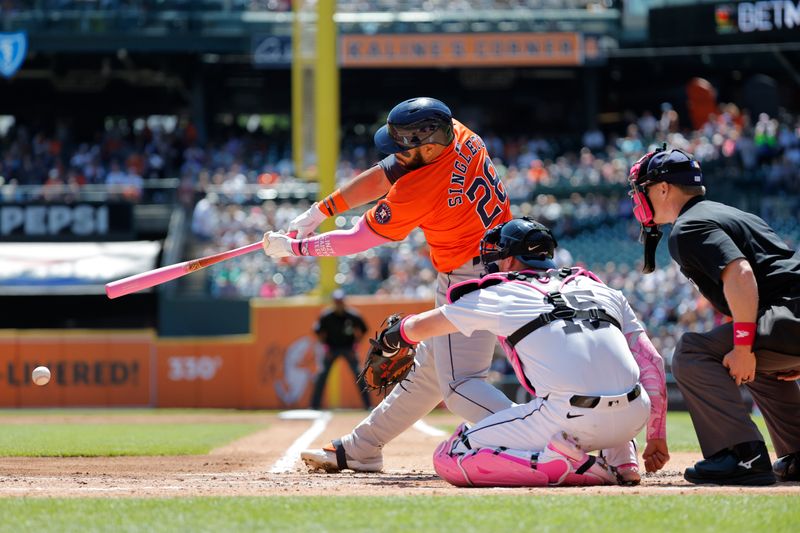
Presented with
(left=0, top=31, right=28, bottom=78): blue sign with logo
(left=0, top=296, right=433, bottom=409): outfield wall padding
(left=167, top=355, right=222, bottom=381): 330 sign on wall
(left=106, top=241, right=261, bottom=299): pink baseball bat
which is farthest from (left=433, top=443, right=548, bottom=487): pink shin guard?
(left=0, top=31, right=28, bottom=78): blue sign with logo

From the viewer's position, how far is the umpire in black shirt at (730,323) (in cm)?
525

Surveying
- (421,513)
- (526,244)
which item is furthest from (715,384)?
(421,513)

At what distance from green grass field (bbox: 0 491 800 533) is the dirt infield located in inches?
13.3

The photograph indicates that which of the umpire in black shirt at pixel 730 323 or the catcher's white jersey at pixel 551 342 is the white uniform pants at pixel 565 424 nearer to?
the catcher's white jersey at pixel 551 342

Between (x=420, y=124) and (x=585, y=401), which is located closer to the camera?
(x=585, y=401)

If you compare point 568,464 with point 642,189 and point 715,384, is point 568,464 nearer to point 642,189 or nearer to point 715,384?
point 715,384

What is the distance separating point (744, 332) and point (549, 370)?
896mm

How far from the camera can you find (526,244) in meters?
5.46

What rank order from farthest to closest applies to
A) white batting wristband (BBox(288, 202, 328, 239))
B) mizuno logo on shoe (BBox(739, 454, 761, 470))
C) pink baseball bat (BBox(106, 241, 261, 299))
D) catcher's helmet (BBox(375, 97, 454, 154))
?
pink baseball bat (BBox(106, 241, 261, 299)) < white batting wristband (BBox(288, 202, 328, 239)) < catcher's helmet (BBox(375, 97, 454, 154)) < mizuno logo on shoe (BBox(739, 454, 761, 470))

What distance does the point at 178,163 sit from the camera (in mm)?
26891

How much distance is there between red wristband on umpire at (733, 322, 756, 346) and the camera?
5207 mm

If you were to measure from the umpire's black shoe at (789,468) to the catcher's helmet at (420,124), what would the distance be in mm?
2353

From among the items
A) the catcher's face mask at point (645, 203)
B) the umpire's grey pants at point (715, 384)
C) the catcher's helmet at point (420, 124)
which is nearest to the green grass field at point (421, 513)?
the umpire's grey pants at point (715, 384)

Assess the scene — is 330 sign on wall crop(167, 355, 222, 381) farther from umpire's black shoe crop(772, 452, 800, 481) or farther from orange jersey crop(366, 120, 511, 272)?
umpire's black shoe crop(772, 452, 800, 481)
